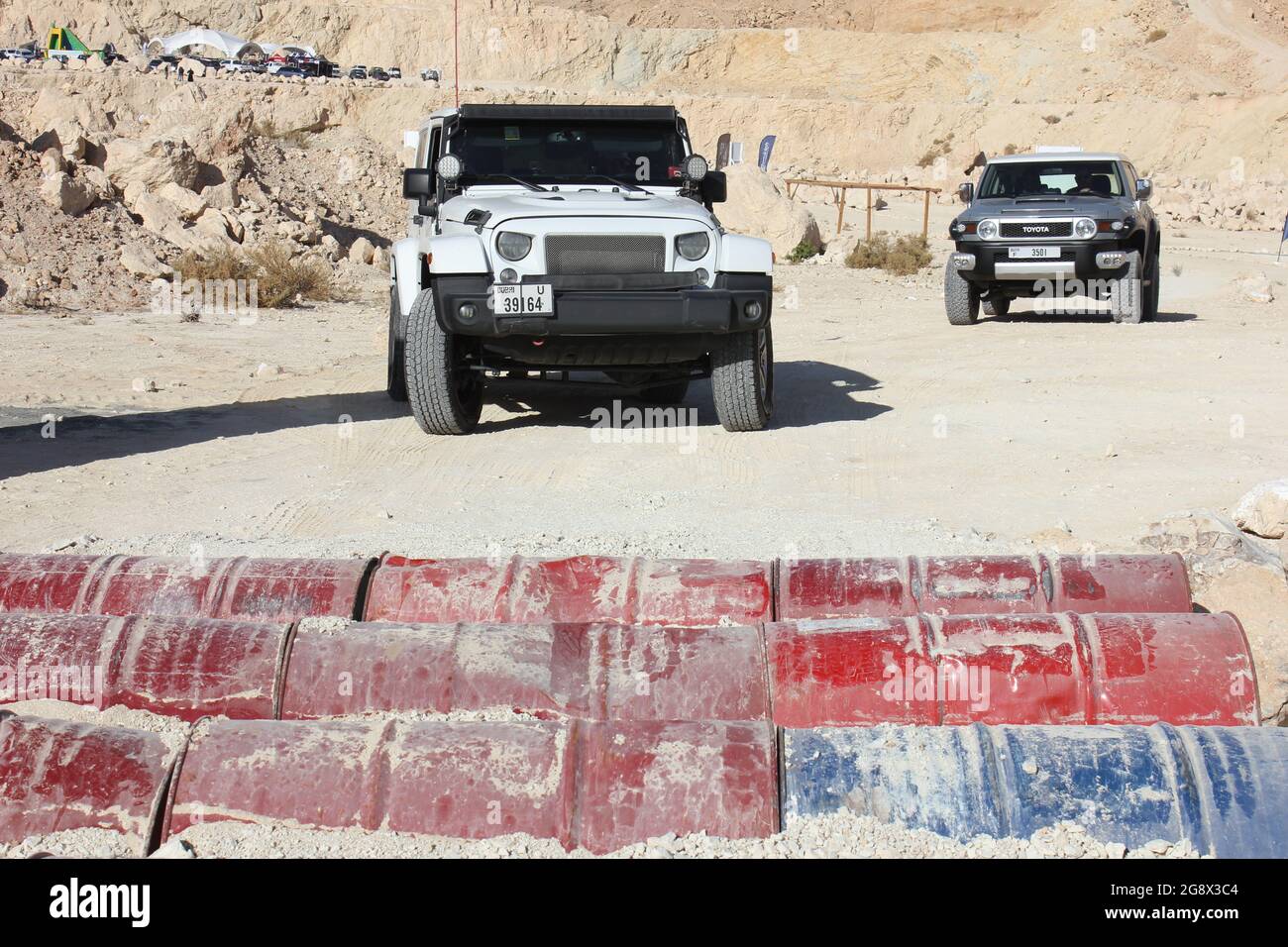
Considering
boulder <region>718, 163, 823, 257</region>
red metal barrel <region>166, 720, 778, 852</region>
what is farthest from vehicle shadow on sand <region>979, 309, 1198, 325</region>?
red metal barrel <region>166, 720, 778, 852</region>

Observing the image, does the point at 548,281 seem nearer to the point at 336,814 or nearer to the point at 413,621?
the point at 413,621

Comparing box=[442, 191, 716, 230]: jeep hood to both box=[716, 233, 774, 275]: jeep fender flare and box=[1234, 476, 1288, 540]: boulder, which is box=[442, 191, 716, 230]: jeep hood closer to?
box=[716, 233, 774, 275]: jeep fender flare

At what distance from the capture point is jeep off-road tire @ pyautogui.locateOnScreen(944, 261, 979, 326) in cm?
1420

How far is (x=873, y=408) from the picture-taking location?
9.69 meters

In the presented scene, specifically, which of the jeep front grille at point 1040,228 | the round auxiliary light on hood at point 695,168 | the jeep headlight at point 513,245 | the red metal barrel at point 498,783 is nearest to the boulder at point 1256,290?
the jeep front grille at point 1040,228

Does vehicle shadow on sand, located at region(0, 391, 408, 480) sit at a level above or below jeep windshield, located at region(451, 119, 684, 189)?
below

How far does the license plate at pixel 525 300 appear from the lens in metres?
7.89

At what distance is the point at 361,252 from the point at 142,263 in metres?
4.82

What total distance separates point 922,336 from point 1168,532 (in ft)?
25.4

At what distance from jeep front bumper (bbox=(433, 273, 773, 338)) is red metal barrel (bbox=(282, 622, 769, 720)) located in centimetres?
383

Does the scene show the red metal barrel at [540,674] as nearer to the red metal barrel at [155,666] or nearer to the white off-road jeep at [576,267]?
the red metal barrel at [155,666]

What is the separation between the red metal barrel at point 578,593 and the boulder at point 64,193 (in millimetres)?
14683

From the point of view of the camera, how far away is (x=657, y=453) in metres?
8.24

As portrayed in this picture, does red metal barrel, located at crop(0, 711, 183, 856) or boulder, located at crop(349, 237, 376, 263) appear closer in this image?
red metal barrel, located at crop(0, 711, 183, 856)
